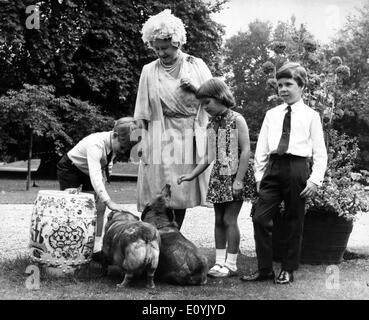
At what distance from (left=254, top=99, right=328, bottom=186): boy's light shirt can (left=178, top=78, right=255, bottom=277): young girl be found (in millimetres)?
160

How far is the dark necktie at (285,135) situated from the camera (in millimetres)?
4898

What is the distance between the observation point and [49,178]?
922 inches

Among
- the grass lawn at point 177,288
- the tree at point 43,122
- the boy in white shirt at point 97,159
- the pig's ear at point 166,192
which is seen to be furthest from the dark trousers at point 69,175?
the tree at point 43,122

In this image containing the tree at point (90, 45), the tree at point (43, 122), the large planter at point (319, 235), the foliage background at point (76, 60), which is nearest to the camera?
the large planter at point (319, 235)

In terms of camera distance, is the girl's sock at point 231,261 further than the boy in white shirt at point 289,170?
Yes

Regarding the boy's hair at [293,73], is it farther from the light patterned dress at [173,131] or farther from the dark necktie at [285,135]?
the light patterned dress at [173,131]

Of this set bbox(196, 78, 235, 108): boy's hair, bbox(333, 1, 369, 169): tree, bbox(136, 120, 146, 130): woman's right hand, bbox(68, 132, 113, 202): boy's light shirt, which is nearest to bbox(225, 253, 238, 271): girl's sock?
bbox(68, 132, 113, 202): boy's light shirt

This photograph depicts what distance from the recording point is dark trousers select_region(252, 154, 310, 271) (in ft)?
16.1

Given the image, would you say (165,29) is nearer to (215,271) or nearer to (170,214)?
(170,214)

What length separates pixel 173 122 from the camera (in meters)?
5.66

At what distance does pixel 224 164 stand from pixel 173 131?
0.70 m

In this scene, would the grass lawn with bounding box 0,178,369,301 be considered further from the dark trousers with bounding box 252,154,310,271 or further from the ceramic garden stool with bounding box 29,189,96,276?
the dark trousers with bounding box 252,154,310,271

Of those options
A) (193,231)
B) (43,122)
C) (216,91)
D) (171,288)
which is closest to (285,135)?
(216,91)

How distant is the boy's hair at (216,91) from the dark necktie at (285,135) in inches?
21.0
